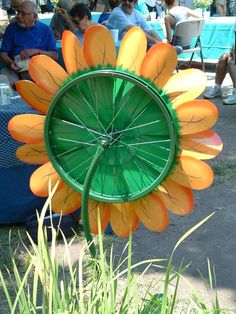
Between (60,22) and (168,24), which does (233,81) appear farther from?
(60,22)

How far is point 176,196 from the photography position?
73.9 inches

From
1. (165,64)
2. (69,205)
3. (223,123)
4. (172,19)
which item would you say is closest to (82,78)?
(165,64)

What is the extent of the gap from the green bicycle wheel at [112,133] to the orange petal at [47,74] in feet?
0.22

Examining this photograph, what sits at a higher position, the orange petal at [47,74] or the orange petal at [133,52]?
the orange petal at [133,52]

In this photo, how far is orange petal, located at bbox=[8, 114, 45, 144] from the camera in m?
1.98

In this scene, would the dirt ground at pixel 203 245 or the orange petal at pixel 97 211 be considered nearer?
the orange petal at pixel 97 211

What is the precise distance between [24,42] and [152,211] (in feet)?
13.5

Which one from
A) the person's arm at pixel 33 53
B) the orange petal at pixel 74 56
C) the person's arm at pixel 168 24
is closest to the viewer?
the orange petal at pixel 74 56

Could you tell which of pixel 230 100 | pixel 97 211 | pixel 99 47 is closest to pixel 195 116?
pixel 99 47

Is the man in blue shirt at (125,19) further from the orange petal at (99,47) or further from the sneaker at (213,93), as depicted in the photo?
the orange petal at (99,47)

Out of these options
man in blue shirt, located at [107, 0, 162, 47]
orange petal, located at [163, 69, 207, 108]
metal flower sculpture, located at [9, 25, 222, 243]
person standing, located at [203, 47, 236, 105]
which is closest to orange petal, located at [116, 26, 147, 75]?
metal flower sculpture, located at [9, 25, 222, 243]

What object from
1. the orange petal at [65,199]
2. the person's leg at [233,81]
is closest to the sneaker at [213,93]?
the person's leg at [233,81]

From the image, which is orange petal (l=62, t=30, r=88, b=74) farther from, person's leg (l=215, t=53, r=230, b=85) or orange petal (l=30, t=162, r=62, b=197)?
person's leg (l=215, t=53, r=230, b=85)

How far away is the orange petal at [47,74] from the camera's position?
6.28 ft
